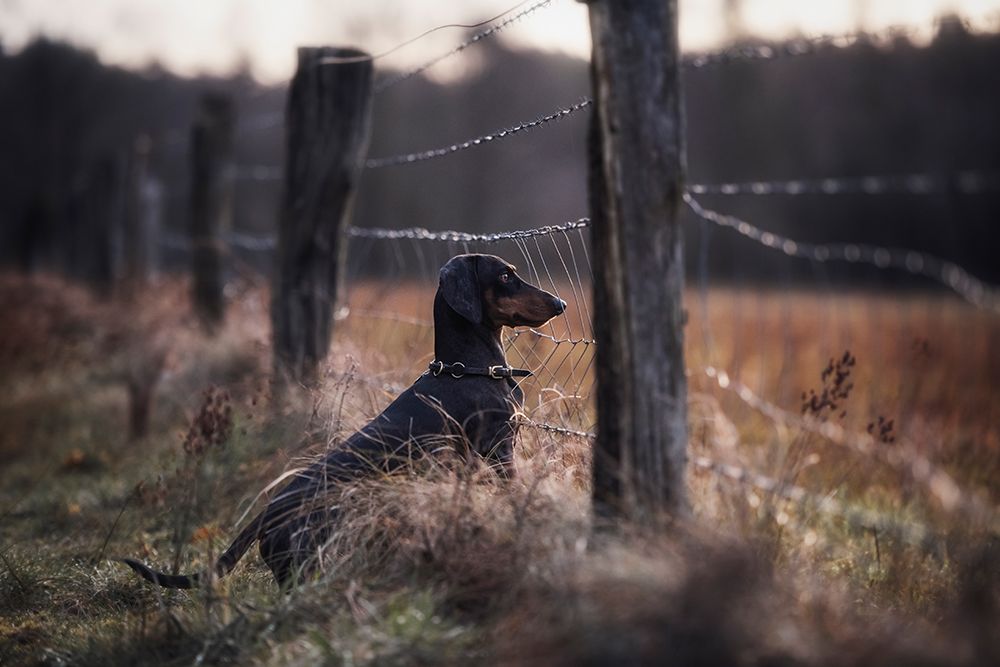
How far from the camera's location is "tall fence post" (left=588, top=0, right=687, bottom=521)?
2684 mm

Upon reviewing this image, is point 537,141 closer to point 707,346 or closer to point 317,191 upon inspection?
point 317,191

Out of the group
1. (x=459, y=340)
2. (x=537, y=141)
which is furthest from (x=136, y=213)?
(x=537, y=141)

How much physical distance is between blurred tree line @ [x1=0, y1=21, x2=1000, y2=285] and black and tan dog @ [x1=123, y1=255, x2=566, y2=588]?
14006 millimetres

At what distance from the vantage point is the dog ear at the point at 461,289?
3617mm

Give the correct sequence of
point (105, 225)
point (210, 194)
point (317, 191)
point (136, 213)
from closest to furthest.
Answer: point (317, 191) → point (210, 194) → point (136, 213) → point (105, 225)

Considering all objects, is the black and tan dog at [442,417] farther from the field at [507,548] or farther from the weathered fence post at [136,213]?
the weathered fence post at [136,213]

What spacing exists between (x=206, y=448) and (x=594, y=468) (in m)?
1.32

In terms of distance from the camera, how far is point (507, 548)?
2832 mm

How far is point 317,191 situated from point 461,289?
2177 mm

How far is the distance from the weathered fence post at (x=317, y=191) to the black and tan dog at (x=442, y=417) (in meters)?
1.92

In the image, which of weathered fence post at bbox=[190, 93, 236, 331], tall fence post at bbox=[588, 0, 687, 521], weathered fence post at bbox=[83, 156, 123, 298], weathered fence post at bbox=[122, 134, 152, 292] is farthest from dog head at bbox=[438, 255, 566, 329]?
weathered fence post at bbox=[83, 156, 123, 298]

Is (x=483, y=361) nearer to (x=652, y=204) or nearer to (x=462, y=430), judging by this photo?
(x=462, y=430)

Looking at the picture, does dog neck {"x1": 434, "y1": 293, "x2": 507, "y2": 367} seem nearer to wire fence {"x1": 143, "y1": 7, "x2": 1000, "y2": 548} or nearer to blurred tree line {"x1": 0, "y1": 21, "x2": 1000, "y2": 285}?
wire fence {"x1": 143, "y1": 7, "x2": 1000, "y2": 548}

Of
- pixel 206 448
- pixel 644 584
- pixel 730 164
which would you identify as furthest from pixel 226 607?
pixel 730 164
